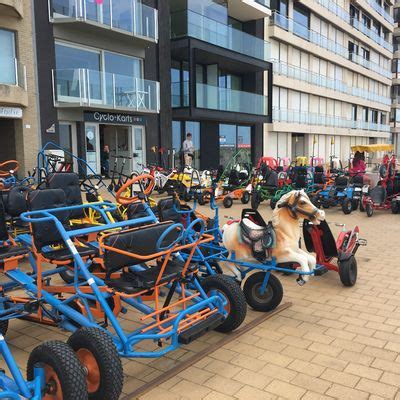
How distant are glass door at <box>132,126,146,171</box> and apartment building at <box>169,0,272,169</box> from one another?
5.36ft

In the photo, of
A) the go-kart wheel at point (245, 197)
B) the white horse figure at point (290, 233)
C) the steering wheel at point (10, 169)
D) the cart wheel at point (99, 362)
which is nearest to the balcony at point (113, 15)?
the steering wheel at point (10, 169)

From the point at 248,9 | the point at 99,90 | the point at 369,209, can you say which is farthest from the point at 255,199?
the point at 248,9

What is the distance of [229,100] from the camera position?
22.4m

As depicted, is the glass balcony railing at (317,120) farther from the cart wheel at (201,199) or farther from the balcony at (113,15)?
the cart wheel at (201,199)

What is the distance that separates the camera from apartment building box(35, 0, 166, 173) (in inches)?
603

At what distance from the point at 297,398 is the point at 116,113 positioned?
52.1ft

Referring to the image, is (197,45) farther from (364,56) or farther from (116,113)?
(364,56)

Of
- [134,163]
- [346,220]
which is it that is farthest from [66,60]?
[346,220]

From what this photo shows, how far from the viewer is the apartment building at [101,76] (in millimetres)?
15320

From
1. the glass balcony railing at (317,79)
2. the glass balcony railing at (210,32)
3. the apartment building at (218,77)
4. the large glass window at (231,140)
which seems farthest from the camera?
the glass balcony railing at (317,79)

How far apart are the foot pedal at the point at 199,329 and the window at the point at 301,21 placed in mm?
29858

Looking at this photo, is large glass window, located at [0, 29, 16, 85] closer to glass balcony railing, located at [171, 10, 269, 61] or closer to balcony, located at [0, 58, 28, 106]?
balcony, located at [0, 58, 28, 106]

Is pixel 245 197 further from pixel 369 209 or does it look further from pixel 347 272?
pixel 347 272

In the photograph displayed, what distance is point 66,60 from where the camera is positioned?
16.2 meters
